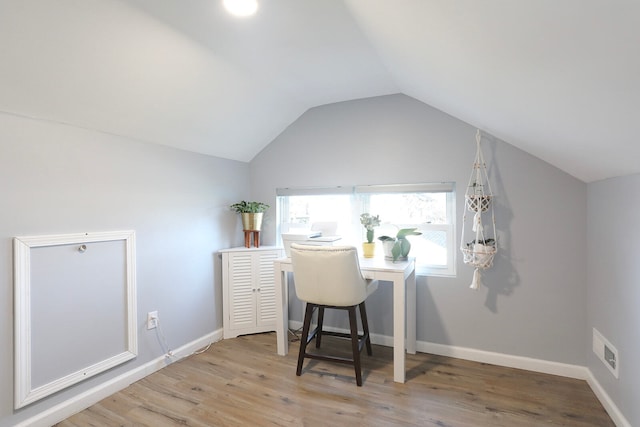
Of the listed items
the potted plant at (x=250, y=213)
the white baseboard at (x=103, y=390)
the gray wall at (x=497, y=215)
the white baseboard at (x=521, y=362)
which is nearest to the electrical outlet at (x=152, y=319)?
the white baseboard at (x=103, y=390)

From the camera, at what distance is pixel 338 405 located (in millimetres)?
1986

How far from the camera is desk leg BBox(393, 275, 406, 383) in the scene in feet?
7.18

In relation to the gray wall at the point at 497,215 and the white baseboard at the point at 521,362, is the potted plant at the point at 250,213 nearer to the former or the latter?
the gray wall at the point at 497,215

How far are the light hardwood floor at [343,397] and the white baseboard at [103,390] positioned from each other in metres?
0.05

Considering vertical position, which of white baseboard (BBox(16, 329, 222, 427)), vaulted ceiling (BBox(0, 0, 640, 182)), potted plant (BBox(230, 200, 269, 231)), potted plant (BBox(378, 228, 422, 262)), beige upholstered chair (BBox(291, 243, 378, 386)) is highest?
vaulted ceiling (BBox(0, 0, 640, 182))

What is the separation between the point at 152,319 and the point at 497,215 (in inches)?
108

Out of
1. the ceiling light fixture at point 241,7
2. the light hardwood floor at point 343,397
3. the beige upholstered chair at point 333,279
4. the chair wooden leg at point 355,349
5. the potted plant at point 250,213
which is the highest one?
the ceiling light fixture at point 241,7

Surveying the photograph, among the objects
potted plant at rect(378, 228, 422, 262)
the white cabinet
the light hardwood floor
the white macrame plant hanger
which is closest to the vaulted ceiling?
the white macrame plant hanger

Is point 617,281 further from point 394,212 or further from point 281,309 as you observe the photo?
point 281,309

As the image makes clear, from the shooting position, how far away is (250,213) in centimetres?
314

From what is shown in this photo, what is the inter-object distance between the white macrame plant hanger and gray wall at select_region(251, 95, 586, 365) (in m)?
0.06

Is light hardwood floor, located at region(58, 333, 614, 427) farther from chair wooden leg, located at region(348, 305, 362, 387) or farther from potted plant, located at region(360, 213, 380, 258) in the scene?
potted plant, located at region(360, 213, 380, 258)

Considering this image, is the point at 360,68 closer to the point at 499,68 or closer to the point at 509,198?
the point at 499,68

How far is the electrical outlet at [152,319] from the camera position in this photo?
2.41 m
